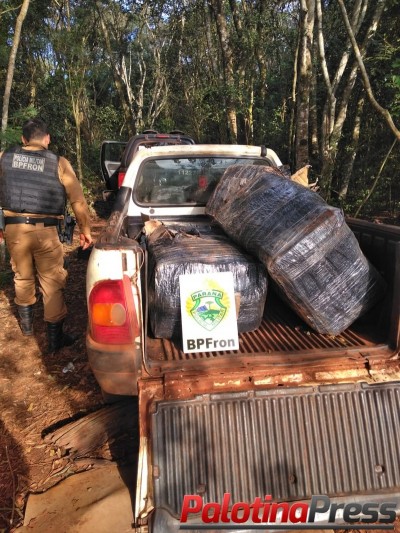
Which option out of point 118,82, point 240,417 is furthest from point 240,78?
point 240,417

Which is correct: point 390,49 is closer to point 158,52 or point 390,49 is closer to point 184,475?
point 184,475

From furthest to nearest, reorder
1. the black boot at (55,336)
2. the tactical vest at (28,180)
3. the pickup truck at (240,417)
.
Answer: the black boot at (55,336) < the tactical vest at (28,180) < the pickup truck at (240,417)

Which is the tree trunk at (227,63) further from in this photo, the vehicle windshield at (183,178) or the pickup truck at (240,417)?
the pickup truck at (240,417)

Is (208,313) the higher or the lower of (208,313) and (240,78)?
the lower

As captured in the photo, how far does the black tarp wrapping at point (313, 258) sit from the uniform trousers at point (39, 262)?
7.02 ft

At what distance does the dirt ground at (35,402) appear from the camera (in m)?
2.30

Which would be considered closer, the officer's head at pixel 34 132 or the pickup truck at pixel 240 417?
the pickup truck at pixel 240 417

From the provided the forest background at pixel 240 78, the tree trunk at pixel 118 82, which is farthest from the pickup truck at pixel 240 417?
the tree trunk at pixel 118 82

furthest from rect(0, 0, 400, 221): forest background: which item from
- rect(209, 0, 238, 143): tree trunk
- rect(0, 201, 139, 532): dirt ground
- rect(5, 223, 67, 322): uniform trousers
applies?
rect(0, 201, 139, 532): dirt ground

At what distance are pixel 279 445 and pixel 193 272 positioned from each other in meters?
0.99

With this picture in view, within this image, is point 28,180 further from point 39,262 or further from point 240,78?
point 240,78

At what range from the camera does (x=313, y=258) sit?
82.8 inches

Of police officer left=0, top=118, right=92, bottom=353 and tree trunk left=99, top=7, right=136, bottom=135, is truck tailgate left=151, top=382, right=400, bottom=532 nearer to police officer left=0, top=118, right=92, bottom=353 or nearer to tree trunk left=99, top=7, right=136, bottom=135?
police officer left=0, top=118, right=92, bottom=353

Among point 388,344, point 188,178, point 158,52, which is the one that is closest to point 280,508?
point 388,344
